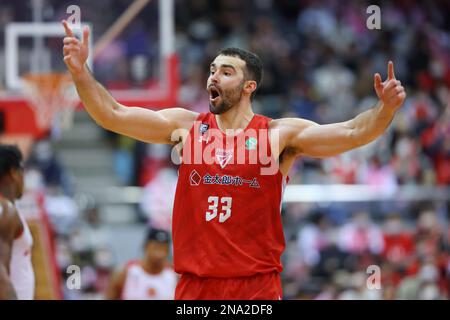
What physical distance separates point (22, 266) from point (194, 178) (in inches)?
71.5

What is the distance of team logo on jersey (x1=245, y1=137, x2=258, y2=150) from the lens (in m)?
7.36

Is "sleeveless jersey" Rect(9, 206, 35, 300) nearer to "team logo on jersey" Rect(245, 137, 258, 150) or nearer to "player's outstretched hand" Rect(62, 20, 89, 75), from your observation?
"player's outstretched hand" Rect(62, 20, 89, 75)

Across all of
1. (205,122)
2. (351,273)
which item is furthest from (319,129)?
(351,273)

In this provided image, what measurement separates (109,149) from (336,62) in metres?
4.74

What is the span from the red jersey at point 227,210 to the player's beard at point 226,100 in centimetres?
24

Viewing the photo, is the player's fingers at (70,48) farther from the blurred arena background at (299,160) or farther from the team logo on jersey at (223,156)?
the blurred arena background at (299,160)

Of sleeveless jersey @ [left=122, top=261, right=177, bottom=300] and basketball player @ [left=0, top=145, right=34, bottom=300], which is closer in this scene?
basketball player @ [left=0, top=145, right=34, bottom=300]

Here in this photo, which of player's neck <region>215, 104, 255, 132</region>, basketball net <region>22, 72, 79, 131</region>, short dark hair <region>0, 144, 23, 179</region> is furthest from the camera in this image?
basketball net <region>22, 72, 79, 131</region>

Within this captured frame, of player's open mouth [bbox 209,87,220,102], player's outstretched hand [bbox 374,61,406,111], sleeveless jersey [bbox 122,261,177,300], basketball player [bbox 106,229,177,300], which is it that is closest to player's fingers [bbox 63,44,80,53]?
player's open mouth [bbox 209,87,220,102]

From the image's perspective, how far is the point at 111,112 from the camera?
288 inches

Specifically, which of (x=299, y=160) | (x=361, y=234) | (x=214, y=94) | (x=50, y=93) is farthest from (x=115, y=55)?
(x=214, y=94)

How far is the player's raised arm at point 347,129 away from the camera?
23.0ft

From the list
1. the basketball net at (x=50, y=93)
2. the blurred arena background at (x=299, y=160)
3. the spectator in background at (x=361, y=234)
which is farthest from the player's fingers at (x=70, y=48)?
the spectator in background at (x=361, y=234)

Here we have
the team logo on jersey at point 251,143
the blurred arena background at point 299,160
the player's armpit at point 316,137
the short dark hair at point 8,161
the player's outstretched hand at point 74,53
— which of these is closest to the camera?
the player's outstretched hand at point 74,53
